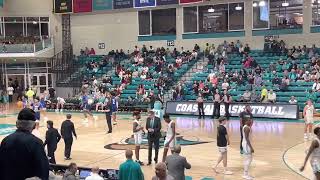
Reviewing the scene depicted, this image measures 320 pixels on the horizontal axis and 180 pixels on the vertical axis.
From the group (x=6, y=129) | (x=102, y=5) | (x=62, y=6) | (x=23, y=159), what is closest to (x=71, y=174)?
(x=23, y=159)

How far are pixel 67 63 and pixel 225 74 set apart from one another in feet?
47.8

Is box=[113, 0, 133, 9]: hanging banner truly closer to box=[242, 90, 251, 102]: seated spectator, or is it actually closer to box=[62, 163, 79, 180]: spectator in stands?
box=[242, 90, 251, 102]: seated spectator

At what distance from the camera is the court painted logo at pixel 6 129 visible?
19828 millimetres

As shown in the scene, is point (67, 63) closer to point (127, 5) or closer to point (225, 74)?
point (127, 5)

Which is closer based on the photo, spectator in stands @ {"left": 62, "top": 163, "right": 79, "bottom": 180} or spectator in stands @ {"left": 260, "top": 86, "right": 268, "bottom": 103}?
spectator in stands @ {"left": 62, "top": 163, "right": 79, "bottom": 180}

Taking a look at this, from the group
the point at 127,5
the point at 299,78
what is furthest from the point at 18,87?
the point at 299,78

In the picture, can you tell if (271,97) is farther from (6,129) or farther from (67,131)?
(67,131)

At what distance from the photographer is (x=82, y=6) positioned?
36.2 m

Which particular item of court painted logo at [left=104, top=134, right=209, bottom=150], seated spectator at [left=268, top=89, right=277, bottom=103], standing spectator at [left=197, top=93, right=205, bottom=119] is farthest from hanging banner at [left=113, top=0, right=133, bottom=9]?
court painted logo at [left=104, top=134, right=209, bottom=150]

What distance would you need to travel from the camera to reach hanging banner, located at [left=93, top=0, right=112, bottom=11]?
118ft

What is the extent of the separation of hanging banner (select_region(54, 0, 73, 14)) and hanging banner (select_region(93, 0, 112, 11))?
1.97m

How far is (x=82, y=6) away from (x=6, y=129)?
17453mm

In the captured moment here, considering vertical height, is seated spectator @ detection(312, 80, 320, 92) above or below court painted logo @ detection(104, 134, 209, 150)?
above

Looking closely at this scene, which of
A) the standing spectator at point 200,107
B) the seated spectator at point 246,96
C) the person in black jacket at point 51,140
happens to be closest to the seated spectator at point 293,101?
Answer: the seated spectator at point 246,96
